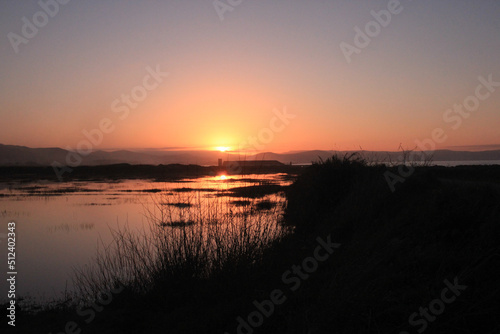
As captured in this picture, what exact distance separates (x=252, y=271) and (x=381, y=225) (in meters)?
2.89

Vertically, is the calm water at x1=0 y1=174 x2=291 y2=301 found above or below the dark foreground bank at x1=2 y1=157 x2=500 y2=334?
below

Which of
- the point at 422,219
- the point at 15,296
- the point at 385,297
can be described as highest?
the point at 422,219

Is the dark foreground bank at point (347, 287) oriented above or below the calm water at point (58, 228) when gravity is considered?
above

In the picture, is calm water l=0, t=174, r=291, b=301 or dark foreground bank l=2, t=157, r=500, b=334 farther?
calm water l=0, t=174, r=291, b=301

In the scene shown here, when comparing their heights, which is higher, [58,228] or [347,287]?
[347,287]

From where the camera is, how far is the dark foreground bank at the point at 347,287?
392 cm

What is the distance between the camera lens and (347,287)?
4.46 m

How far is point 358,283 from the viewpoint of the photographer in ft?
14.9

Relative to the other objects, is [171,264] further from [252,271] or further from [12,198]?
[12,198]

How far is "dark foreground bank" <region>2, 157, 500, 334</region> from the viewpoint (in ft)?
12.8

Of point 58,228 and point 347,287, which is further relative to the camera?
point 58,228

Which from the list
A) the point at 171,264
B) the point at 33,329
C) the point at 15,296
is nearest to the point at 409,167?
the point at 171,264

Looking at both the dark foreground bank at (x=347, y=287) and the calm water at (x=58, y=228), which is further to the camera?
the calm water at (x=58, y=228)

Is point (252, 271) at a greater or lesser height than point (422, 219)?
lesser
